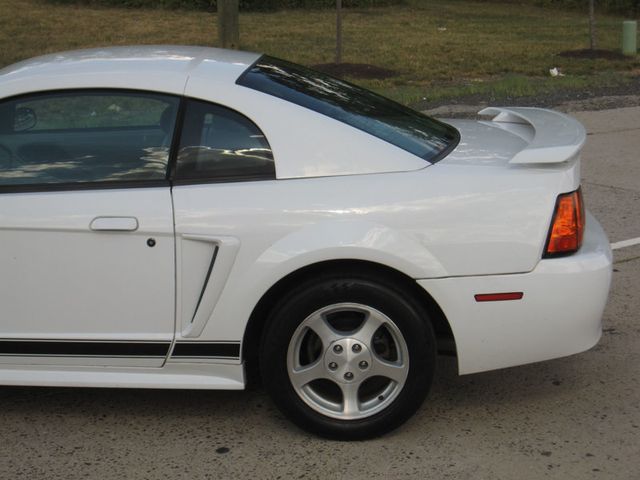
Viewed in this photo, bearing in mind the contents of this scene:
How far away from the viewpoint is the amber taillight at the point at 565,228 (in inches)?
155

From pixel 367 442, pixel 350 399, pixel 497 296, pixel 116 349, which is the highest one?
pixel 497 296

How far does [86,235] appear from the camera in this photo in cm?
391

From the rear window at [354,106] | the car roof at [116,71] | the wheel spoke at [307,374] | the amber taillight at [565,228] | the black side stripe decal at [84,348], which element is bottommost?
the wheel spoke at [307,374]

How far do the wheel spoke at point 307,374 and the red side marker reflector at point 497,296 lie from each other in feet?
2.20

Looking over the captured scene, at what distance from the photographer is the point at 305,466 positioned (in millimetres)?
3867

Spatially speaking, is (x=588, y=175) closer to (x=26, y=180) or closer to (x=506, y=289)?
(x=506, y=289)

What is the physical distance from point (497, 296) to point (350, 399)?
713mm

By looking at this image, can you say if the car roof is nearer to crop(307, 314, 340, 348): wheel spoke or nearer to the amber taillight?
crop(307, 314, 340, 348): wheel spoke

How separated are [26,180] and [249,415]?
1.35 meters

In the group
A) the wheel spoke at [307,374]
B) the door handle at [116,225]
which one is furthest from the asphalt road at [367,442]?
the door handle at [116,225]

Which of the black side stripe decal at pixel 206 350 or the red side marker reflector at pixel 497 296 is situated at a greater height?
the red side marker reflector at pixel 497 296

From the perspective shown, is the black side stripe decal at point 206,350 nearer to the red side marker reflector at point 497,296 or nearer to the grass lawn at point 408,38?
the red side marker reflector at point 497,296

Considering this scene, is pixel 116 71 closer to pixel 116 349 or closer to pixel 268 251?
pixel 268 251

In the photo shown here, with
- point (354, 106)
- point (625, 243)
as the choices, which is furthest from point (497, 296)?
point (625, 243)
